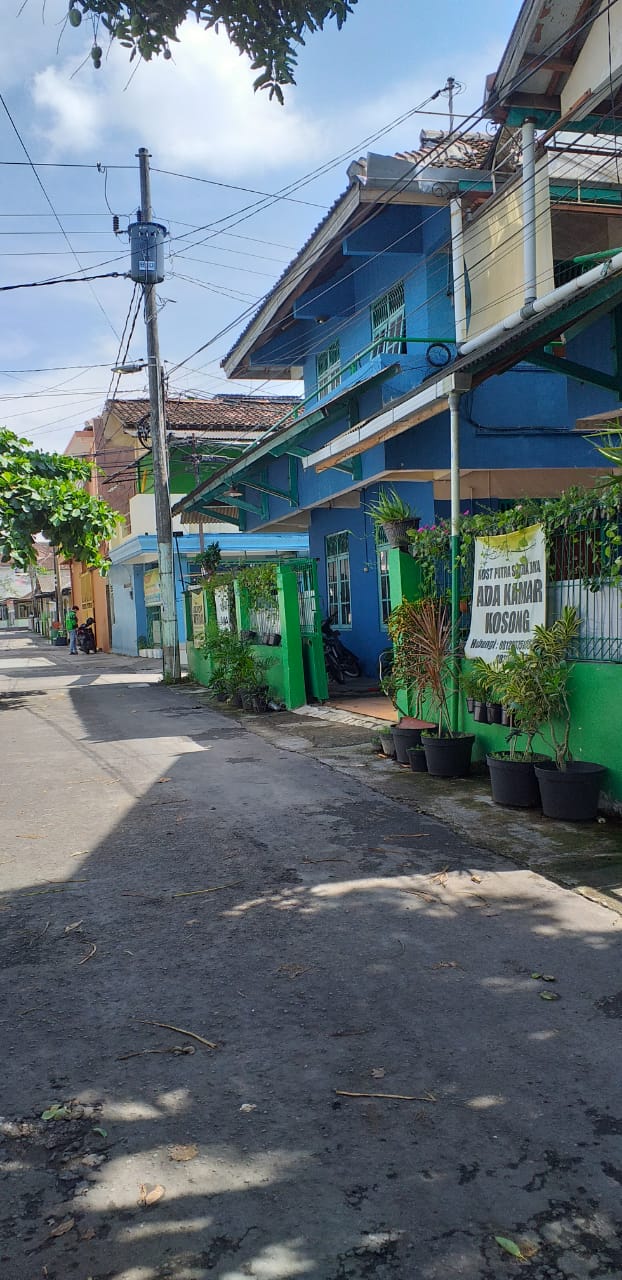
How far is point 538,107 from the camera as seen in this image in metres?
8.63

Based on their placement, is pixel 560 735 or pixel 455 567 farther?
pixel 455 567

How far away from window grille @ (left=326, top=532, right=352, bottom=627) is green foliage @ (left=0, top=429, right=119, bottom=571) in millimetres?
4199

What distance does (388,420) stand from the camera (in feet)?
31.9

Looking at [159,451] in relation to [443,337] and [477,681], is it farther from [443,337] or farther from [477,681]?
[477,681]

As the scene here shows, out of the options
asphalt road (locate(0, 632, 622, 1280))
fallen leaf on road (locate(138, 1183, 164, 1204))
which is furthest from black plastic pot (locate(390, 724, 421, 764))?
fallen leaf on road (locate(138, 1183, 164, 1204))

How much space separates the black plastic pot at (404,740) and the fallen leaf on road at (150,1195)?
5.92 meters

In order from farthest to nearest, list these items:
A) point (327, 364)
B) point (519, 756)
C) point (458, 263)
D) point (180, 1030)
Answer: point (327, 364)
point (458, 263)
point (519, 756)
point (180, 1030)

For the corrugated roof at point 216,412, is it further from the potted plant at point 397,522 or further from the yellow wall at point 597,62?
the yellow wall at point 597,62

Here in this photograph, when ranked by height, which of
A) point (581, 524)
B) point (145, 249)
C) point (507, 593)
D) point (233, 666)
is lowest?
point (233, 666)

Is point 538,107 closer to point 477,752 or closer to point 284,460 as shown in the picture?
point 477,752

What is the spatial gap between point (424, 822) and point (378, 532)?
8050 millimetres

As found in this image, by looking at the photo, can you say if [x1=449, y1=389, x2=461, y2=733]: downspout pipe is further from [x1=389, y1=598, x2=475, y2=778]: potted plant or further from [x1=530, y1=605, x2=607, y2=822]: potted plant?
[x1=530, y1=605, x2=607, y2=822]: potted plant

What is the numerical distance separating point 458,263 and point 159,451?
29.4ft

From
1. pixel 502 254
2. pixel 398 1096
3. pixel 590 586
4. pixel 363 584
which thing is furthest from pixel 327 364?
pixel 398 1096
